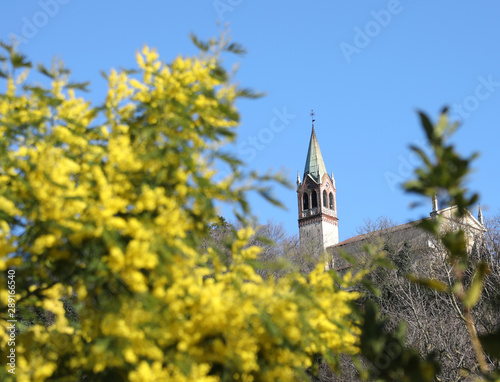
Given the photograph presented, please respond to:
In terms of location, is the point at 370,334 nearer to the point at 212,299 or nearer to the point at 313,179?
the point at 212,299

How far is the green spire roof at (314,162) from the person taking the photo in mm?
72500

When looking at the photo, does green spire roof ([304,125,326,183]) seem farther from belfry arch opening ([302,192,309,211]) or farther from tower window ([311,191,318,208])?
belfry arch opening ([302,192,309,211])

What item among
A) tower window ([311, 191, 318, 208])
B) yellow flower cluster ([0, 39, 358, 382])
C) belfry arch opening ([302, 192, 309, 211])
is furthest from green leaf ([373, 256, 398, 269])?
belfry arch opening ([302, 192, 309, 211])

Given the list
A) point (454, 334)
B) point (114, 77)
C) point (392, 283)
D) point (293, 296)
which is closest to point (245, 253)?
point (293, 296)

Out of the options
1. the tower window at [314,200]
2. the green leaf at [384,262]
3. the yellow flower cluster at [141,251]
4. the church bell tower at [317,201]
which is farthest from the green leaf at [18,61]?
the tower window at [314,200]

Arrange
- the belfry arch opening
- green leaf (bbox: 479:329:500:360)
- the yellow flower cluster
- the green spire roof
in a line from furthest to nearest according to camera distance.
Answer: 1. the green spire roof
2. the belfry arch opening
3. the yellow flower cluster
4. green leaf (bbox: 479:329:500:360)

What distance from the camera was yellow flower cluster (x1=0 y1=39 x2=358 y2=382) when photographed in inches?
143

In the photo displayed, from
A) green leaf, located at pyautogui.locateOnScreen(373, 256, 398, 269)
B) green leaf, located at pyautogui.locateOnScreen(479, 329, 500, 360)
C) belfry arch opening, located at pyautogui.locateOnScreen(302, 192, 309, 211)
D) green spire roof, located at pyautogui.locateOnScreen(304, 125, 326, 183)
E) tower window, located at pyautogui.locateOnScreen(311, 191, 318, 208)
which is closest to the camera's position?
green leaf, located at pyautogui.locateOnScreen(479, 329, 500, 360)

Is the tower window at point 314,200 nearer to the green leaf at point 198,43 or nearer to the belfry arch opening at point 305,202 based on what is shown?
the belfry arch opening at point 305,202

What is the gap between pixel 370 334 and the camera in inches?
134

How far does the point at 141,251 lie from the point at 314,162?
233 ft

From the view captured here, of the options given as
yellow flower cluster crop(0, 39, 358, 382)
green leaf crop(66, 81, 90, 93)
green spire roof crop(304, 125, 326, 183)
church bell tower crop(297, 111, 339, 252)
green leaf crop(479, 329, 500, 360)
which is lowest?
green leaf crop(479, 329, 500, 360)

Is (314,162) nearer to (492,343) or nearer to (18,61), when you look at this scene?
(18,61)

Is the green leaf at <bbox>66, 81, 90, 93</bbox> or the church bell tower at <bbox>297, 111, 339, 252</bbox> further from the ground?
the church bell tower at <bbox>297, 111, 339, 252</bbox>
